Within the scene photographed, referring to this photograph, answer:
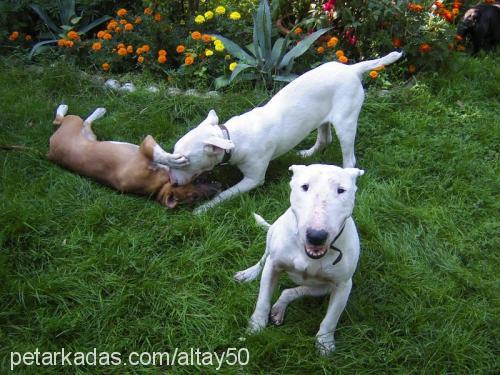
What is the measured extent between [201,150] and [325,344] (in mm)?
1673

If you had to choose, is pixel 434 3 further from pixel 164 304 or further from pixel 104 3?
pixel 164 304

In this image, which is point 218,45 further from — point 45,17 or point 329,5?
point 45,17

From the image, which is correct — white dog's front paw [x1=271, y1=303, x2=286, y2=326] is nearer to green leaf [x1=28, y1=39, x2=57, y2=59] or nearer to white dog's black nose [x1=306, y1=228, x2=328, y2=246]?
white dog's black nose [x1=306, y1=228, x2=328, y2=246]

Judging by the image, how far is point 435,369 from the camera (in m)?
2.76

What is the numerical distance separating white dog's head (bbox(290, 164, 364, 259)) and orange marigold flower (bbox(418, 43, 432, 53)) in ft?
11.8

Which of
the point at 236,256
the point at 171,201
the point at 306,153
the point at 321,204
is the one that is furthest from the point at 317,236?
the point at 306,153

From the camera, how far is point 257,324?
2.87 m

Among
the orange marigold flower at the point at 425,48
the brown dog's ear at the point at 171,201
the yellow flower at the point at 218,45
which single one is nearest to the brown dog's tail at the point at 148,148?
the brown dog's ear at the point at 171,201

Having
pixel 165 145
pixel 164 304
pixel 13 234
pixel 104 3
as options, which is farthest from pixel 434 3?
pixel 13 234

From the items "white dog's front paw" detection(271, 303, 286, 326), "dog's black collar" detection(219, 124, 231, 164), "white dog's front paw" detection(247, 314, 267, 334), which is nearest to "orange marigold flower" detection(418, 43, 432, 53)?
"dog's black collar" detection(219, 124, 231, 164)

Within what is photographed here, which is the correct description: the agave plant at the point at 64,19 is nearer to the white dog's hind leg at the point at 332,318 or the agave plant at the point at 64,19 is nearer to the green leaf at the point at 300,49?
the green leaf at the point at 300,49

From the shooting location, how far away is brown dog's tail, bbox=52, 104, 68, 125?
15.6ft

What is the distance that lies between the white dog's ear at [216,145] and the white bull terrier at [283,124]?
4 centimetres

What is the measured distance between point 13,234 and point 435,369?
2.82 metres
